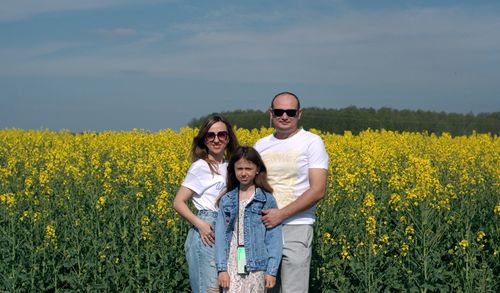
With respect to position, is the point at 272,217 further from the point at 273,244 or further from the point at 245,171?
the point at 245,171

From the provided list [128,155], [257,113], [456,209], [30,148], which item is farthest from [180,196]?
[257,113]

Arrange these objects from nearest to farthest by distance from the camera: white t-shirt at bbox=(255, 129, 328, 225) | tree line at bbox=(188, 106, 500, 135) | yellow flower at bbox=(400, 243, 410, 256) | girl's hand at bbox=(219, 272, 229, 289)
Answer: girl's hand at bbox=(219, 272, 229, 289) < white t-shirt at bbox=(255, 129, 328, 225) < yellow flower at bbox=(400, 243, 410, 256) < tree line at bbox=(188, 106, 500, 135)

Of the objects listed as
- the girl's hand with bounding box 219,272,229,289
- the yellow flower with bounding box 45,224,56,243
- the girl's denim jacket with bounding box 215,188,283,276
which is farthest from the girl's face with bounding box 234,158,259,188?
the yellow flower with bounding box 45,224,56,243

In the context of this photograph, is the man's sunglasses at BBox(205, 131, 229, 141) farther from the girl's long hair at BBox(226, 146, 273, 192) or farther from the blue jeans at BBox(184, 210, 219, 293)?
the blue jeans at BBox(184, 210, 219, 293)

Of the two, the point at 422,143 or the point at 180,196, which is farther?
the point at 422,143

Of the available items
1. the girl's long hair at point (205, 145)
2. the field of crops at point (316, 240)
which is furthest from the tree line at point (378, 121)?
the girl's long hair at point (205, 145)

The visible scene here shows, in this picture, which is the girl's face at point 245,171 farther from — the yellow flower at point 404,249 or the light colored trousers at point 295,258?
the yellow flower at point 404,249

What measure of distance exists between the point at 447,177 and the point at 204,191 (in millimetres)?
6198

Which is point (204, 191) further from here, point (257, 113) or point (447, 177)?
point (257, 113)

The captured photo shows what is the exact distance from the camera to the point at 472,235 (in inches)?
298

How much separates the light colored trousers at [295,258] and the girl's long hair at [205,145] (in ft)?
2.35

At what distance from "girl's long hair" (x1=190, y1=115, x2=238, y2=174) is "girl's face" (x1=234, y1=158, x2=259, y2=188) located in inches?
12.8

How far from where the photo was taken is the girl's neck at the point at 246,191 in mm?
5395

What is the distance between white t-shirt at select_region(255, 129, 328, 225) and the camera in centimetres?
536
